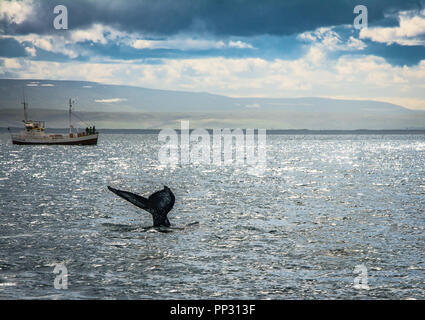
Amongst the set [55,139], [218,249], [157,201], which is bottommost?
[218,249]

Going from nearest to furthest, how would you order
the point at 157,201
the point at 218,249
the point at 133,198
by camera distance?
the point at 133,198 → the point at 218,249 → the point at 157,201

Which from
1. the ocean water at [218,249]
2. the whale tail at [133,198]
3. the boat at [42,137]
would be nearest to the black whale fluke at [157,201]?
the whale tail at [133,198]

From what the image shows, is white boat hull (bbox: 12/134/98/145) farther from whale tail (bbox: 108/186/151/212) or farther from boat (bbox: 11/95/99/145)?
whale tail (bbox: 108/186/151/212)

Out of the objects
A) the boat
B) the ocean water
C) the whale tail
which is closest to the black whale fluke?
the whale tail

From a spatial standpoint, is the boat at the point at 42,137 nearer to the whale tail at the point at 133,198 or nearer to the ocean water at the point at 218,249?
the ocean water at the point at 218,249

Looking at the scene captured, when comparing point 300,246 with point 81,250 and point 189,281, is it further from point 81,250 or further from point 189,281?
point 81,250

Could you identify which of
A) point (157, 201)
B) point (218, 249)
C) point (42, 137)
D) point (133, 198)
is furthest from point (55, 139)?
point (218, 249)

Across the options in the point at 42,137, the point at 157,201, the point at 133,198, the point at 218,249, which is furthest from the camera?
the point at 42,137

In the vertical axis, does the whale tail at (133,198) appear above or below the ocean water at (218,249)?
above

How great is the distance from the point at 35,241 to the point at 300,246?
11719mm

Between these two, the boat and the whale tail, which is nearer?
the whale tail

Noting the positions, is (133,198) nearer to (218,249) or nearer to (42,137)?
(218,249)

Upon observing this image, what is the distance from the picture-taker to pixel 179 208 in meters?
36.3
